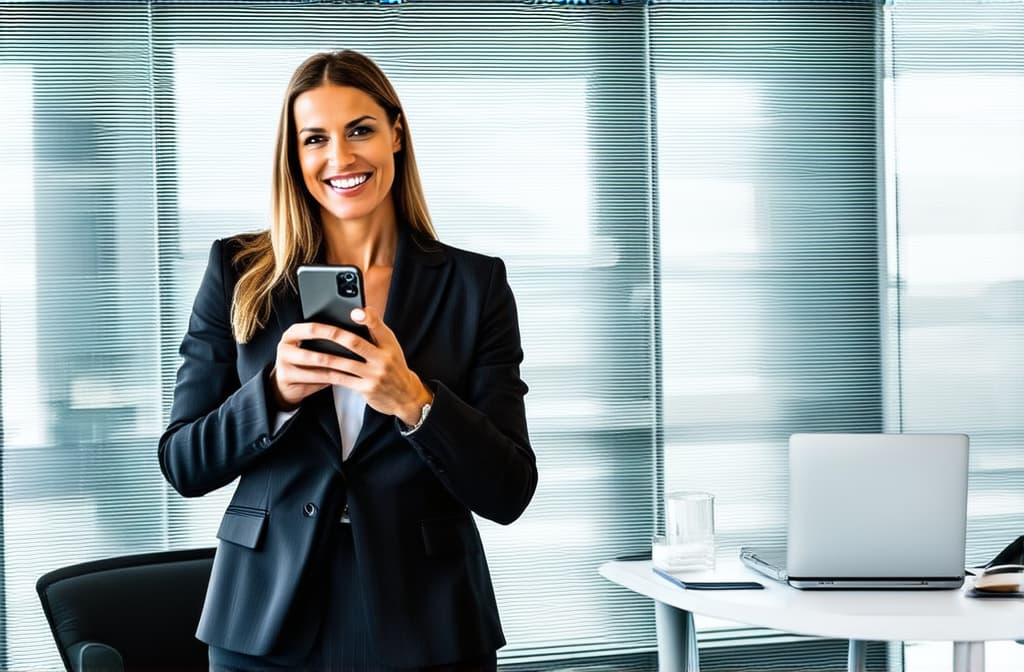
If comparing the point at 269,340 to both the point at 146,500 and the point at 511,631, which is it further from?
the point at 511,631

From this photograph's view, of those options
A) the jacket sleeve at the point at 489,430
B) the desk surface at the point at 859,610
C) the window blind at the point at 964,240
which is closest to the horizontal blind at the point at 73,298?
the desk surface at the point at 859,610

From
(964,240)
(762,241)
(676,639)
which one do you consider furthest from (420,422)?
(964,240)

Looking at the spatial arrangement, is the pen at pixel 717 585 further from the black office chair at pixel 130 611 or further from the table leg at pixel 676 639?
the black office chair at pixel 130 611

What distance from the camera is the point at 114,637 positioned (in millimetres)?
2256

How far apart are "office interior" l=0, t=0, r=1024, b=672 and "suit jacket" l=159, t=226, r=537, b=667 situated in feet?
6.54

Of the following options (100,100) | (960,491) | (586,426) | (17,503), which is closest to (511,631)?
(586,426)

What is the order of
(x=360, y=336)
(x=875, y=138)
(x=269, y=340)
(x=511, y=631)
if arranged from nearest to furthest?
(x=360, y=336) < (x=269, y=340) < (x=511, y=631) < (x=875, y=138)

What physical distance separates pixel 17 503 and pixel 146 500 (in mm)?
392

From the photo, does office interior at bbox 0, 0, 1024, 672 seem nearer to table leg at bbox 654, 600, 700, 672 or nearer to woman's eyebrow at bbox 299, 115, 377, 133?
table leg at bbox 654, 600, 700, 672

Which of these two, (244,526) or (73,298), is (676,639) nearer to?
(244,526)

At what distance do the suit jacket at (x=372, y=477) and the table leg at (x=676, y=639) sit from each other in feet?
2.70

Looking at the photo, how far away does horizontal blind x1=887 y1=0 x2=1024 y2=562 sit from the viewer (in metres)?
4.05

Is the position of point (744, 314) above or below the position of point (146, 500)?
above

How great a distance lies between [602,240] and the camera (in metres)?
3.84
